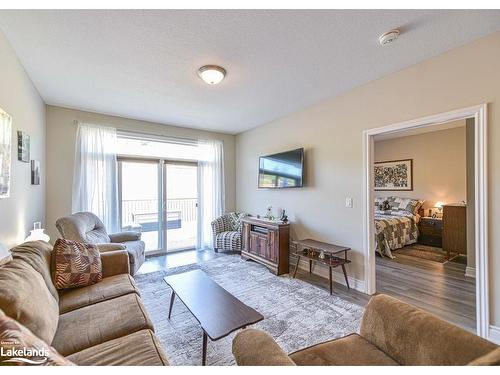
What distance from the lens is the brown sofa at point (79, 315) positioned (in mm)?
1153

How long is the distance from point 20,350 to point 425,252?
18.4 ft

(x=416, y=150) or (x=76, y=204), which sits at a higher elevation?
(x=416, y=150)

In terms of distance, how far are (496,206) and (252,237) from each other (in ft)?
9.79

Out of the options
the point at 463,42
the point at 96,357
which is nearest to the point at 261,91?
the point at 463,42

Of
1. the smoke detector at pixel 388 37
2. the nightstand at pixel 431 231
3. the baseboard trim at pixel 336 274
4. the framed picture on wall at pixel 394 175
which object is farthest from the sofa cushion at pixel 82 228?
the framed picture on wall at pixel 394 175

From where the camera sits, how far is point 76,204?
3.64 metres

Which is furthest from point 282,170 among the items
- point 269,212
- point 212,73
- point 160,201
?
point 160,201

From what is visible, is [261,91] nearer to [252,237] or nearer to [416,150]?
[252,237]

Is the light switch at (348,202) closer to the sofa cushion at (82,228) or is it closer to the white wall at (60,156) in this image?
the sofa cushion at (82,228)

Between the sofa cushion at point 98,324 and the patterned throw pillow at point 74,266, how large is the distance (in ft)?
1.37

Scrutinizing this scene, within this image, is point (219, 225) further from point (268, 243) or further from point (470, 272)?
point (470, 272)

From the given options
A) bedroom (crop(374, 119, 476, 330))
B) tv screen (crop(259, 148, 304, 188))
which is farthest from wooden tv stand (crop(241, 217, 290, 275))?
bedroom (crop(374, 119, 476, 330))

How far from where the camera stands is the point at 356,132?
2.99 meters
